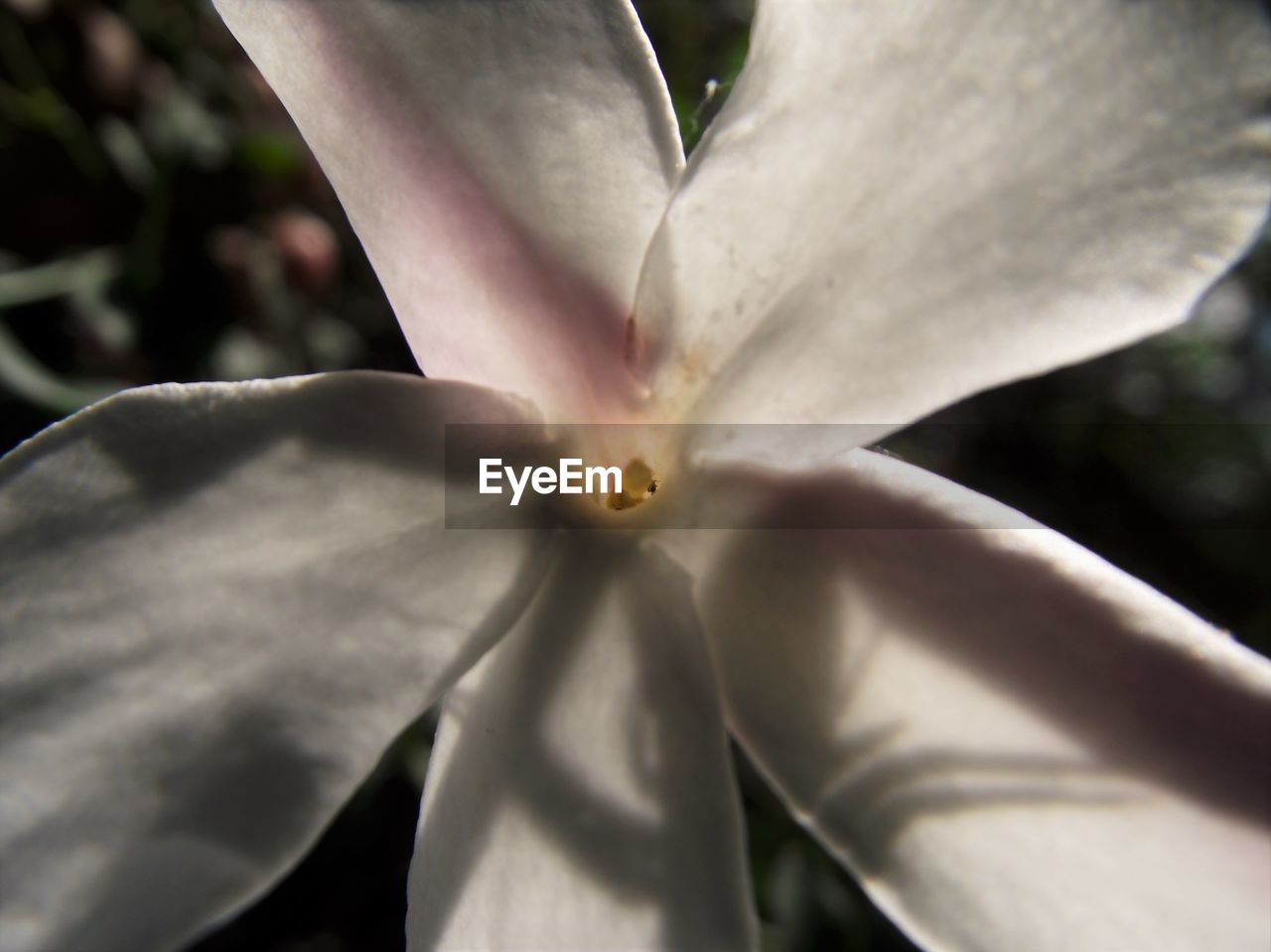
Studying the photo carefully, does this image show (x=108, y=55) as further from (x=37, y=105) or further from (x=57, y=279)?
(x=57, y=279)

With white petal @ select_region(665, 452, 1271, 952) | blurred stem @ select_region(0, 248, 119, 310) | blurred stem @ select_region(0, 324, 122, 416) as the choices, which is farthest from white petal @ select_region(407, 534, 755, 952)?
blurred stem @ select_region(0, 248, 119, 310)

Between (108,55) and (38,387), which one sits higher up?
(108,55)

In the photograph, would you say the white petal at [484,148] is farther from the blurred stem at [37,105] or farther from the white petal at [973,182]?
the blurred stem at [37,105]

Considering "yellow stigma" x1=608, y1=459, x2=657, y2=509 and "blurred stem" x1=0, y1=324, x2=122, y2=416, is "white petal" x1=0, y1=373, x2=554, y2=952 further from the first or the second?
"blurred stem" x1=0, y1=324, x2=122, y2=416

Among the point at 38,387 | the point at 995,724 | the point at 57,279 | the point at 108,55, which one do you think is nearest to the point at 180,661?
the point at 995,724

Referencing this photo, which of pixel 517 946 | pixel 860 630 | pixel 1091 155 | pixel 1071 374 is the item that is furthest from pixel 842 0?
pixel 1071 374
